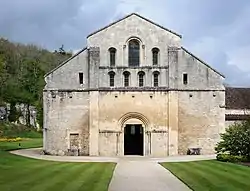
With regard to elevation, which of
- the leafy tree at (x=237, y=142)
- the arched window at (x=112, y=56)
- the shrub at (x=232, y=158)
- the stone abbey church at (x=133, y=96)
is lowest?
the shrub at (x=232, y=158)

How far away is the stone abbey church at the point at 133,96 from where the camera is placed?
43031 mm

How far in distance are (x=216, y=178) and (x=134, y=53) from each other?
23.3m

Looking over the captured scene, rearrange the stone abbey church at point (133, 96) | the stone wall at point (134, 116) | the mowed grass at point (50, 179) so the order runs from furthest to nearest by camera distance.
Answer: the stone abbey church at point (133, 96), the stone wall at point (134, 116), the mowed grass at point (50, 179)

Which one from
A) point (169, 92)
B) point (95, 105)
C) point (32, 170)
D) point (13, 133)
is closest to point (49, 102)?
point (95, 105)

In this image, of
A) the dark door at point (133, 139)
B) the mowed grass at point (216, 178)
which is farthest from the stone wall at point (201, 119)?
the mowed grass at point (216, 178)

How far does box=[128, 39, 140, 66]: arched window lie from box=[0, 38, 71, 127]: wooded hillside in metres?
34.0

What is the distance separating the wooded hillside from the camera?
8038 cm

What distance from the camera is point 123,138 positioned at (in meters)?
43.3

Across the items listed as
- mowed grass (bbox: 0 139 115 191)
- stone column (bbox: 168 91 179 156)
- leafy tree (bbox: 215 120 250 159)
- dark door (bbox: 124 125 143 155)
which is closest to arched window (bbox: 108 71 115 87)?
dark door (bbox: 124 125 143 155)

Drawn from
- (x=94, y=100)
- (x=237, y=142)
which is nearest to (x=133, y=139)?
(x=94, y=100)

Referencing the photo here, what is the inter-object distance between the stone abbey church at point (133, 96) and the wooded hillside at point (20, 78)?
3240 cm

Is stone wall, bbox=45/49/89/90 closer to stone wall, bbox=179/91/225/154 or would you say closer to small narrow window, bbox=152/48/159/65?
small narrow window, bbox=152/48/159/65

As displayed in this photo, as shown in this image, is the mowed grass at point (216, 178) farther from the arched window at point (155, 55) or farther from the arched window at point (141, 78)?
the arched window at point (155, 55)

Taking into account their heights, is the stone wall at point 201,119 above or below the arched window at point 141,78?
below
